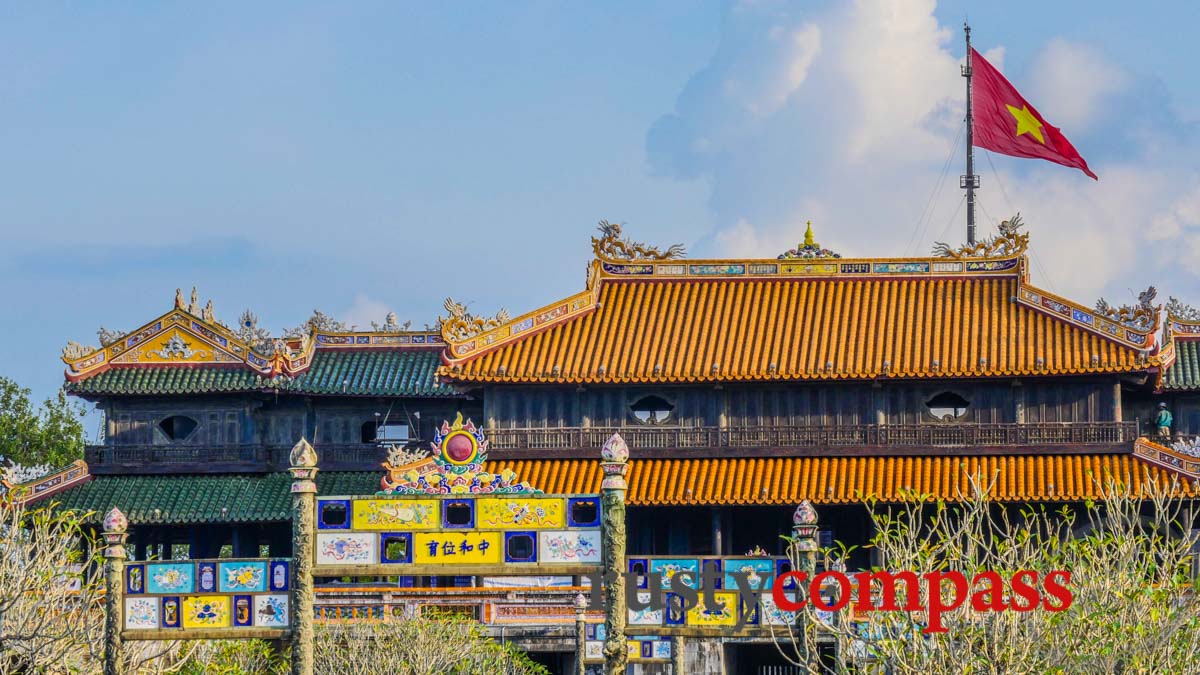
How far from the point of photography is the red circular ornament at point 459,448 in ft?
136

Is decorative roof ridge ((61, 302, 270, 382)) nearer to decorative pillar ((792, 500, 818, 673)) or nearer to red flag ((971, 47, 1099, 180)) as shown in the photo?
red flag ((971, 47, 1099, 180))

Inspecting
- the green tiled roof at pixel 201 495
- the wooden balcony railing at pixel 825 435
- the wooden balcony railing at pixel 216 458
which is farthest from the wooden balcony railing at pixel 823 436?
the wooden balcony railing at pixel 216 458

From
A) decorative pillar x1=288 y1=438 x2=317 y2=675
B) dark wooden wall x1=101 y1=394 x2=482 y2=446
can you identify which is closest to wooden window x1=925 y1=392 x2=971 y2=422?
dark wooden wall x1=101 y1=394 x2=482 y2=446

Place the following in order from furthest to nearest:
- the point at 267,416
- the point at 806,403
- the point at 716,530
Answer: the point at 267,416 → the point at 806,403 → the point at 716,530

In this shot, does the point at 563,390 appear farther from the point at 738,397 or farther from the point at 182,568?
the point at 182,568

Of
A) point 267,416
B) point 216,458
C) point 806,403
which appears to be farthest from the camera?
point 267,416

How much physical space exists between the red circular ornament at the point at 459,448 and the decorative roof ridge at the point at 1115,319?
16.3m

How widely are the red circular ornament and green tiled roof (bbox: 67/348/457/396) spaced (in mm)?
13448

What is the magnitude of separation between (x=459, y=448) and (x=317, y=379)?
49.5 ft

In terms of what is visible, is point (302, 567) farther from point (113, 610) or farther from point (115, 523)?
point (115, 523)

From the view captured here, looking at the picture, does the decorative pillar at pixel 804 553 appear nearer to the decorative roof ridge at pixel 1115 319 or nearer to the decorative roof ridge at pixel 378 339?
the decorative roof ridge at pixel 1115 319

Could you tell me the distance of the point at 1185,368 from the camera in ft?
180

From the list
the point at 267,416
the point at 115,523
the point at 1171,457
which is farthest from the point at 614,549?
the point at 267,416

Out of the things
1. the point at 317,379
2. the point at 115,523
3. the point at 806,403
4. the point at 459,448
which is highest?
the point at 317,379
